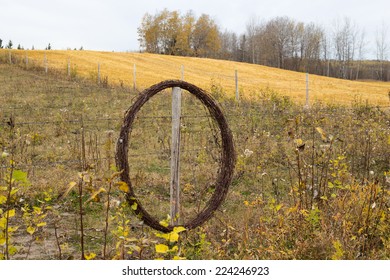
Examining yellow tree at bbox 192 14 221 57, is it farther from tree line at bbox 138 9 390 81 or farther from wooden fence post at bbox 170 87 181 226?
wooden fence post at bbox 170 87 181 226

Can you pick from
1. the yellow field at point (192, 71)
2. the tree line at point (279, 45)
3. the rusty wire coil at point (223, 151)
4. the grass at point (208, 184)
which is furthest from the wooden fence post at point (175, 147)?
the tree line at point (279, 45)

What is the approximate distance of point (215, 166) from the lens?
8.21 metres

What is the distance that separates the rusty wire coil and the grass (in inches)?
6.3

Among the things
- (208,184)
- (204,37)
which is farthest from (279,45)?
(208,184)

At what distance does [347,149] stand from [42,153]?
6.73 m

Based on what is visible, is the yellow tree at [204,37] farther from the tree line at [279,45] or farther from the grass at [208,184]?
the grass at [208,184]

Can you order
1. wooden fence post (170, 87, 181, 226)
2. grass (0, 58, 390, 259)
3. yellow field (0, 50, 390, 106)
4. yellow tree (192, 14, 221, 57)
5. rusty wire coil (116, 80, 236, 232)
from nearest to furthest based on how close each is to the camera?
grass (0, 58, 390, 259)
rusty wire coil (116, 80, 236, 232)
wooden fence post (170, 87, 181, 226)
yellow field (0, 50, 390, 106)
yellow tree (192, 14, 221, 57)

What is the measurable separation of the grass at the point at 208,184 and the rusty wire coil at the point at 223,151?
16cm

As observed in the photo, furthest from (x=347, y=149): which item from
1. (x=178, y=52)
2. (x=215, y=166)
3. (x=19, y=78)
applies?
(x=178, y=52)

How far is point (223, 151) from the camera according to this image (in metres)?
5.41

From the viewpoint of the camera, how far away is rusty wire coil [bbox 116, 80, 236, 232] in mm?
4383

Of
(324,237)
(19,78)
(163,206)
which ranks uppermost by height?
(19,78)

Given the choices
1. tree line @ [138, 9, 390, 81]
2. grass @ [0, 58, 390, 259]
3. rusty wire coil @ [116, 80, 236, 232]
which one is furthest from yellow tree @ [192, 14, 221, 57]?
rusty wire coil @ [116, 80, 236, 232]
